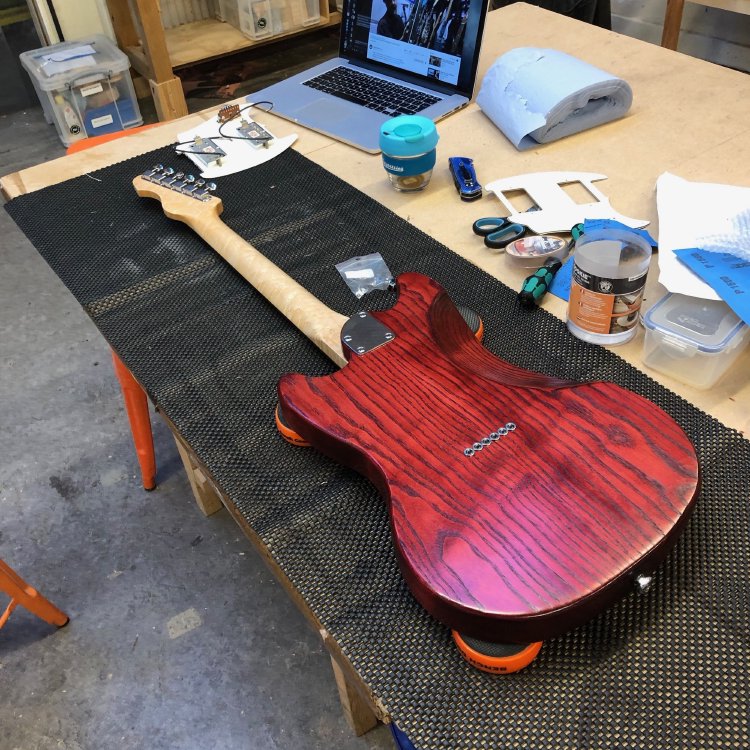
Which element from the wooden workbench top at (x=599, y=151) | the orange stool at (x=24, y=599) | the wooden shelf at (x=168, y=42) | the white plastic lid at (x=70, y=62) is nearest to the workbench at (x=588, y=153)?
the wooden workbench top at (x=599, y=151)

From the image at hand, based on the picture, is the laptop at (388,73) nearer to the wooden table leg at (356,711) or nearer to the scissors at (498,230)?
the scissors at (498,230)

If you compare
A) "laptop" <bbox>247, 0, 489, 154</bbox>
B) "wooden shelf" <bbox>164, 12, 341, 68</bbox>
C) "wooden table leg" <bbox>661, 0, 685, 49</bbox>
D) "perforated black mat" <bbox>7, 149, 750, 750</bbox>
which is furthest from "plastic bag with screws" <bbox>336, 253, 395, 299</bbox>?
"wooden shelf" <bbox>164, 12, 341, 68</bbox>

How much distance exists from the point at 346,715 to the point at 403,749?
1.22ft

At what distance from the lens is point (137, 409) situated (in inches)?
49.4

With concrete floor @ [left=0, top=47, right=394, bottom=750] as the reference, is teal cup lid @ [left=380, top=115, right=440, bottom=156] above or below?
above

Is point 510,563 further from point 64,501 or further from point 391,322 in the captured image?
point 64,501

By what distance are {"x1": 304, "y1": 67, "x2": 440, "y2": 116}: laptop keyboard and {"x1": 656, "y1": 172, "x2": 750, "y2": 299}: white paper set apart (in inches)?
18.3

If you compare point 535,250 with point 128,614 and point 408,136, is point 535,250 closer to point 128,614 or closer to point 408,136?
point 408,136

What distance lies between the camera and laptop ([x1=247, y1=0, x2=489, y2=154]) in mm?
1177

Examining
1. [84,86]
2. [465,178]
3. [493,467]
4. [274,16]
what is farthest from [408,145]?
[274,16]

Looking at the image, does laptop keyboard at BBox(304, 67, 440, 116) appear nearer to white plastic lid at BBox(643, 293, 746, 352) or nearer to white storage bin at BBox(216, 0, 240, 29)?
white plastic lid at BBox(643, 293, 746, 352)

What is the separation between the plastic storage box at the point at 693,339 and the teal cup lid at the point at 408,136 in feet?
1.38

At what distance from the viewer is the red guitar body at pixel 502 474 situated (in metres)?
0.50

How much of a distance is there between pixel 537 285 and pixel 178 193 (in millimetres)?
553
